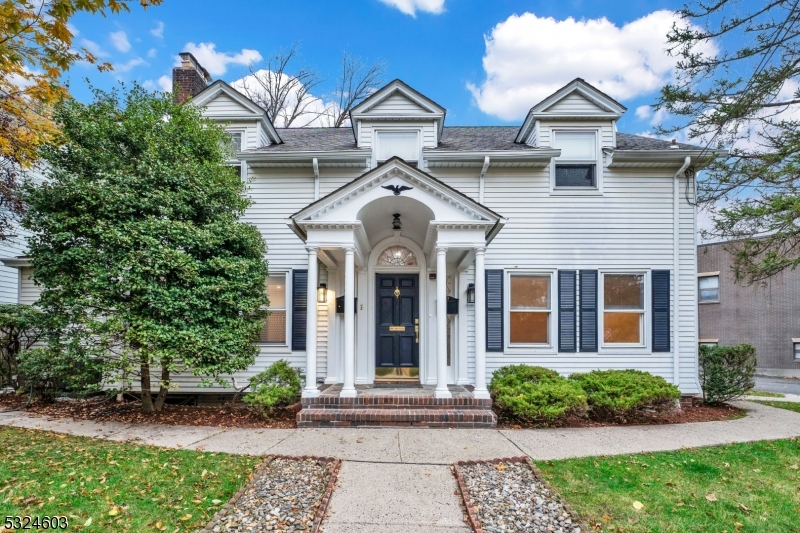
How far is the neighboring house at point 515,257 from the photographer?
8.55 m

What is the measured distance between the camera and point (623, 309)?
8758 mm

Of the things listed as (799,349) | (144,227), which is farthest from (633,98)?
(799,349)

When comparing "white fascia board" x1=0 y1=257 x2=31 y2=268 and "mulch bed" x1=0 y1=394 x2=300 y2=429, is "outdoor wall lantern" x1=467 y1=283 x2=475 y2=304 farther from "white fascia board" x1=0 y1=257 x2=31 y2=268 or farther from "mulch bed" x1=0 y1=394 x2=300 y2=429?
"white fascia board" x1=0 y1=257 x2=31 y2=268

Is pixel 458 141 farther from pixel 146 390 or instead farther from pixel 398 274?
pixel 146 390

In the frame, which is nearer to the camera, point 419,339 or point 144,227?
point 144,227

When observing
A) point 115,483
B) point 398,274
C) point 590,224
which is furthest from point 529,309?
point 115,483

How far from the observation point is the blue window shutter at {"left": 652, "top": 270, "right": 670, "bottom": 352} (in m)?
8.60

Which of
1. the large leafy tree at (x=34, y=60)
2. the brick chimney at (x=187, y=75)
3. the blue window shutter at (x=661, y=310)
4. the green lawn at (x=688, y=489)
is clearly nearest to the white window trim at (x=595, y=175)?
the blue window shutter at (x=661, y=310)

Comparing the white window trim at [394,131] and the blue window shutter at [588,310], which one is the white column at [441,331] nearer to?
the white window trim at [394,131]

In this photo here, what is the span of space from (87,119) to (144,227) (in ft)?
7.31

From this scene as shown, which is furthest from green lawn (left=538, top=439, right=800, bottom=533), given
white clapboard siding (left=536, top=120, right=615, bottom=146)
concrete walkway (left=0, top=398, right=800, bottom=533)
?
white clapboard siding (left=536, top=120, right=615, bottom=146)

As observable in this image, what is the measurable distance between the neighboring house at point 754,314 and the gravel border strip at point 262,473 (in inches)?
838

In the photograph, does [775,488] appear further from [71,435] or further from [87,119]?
[87,119]

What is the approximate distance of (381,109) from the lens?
30.0 ft
